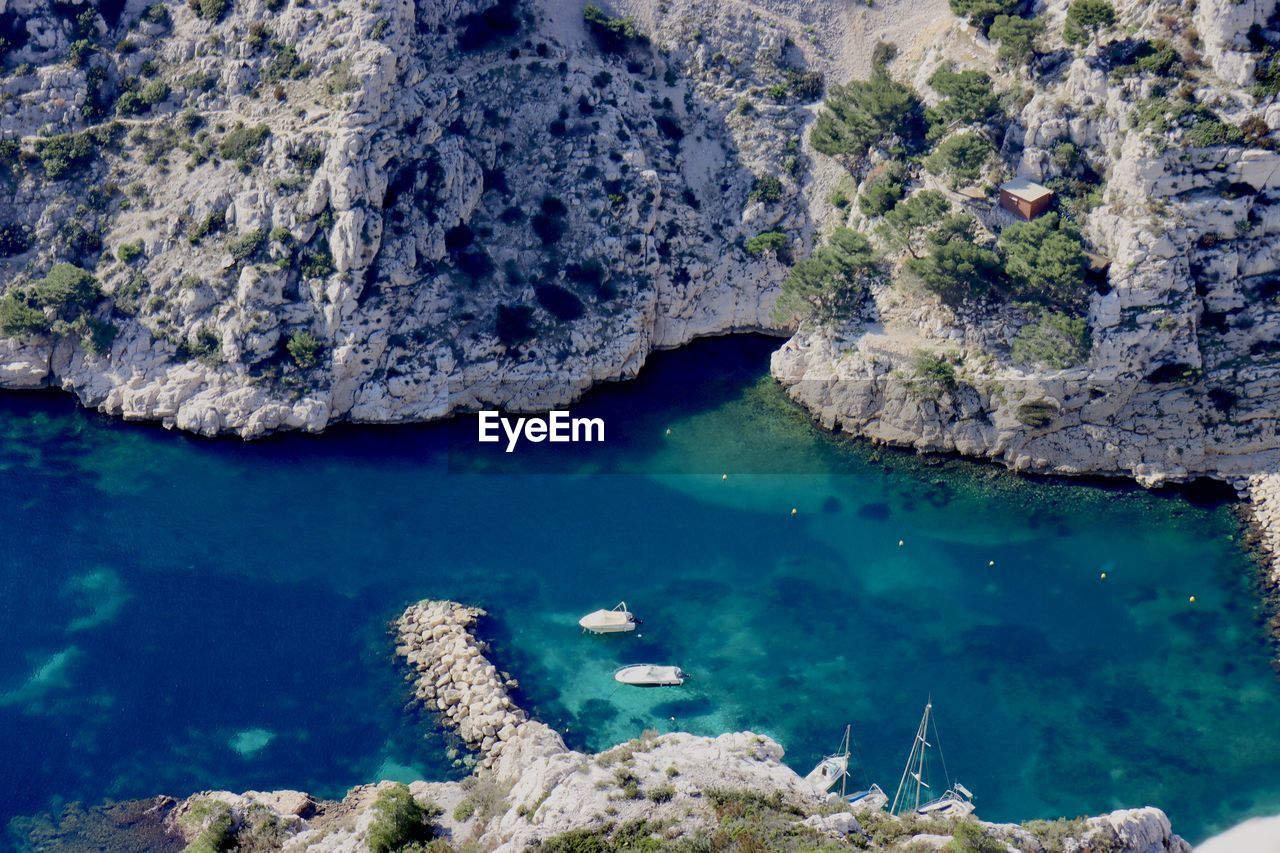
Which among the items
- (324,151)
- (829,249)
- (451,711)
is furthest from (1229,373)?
(324,151)

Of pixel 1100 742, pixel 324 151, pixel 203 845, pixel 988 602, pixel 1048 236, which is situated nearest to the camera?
pixel 203 845

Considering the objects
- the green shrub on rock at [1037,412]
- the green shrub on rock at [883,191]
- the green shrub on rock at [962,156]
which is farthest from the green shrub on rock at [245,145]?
the green shrub on rock at [1037,412]

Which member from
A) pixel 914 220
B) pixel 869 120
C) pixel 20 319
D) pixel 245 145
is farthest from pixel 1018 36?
pixel 20 319

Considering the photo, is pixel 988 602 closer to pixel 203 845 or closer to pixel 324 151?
pixel 203 845

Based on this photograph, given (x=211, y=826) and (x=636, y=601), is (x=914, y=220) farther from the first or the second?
(x=211, y=826)

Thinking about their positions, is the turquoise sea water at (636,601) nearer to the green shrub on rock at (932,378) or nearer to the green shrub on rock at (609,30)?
the green shrub on rock at (932,378)

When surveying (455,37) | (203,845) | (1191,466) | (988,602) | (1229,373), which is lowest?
(203,845)
